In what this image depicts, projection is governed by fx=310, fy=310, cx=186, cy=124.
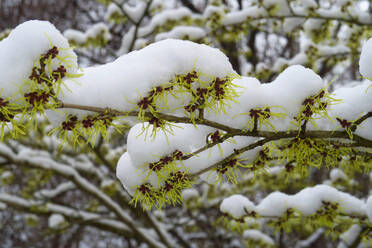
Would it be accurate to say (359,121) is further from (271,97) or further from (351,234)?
(351,234)

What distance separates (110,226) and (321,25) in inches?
158

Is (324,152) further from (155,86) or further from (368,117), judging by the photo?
(155,86)

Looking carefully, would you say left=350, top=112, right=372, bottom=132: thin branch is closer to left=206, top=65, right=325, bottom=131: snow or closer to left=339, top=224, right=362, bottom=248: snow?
left=206, top=65, right=325, bottom=131: snow

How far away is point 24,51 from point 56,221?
3957 millimetres

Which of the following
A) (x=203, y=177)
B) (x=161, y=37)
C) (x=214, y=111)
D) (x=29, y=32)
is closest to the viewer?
(x=29, y=32)

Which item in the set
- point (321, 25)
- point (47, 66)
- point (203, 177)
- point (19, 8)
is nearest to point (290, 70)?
point (203, 177)

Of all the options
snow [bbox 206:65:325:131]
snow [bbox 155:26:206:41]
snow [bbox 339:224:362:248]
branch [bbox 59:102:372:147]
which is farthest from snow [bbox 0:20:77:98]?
snow [bbox 155:26:206:41]

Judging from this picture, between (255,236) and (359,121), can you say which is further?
(255,236)

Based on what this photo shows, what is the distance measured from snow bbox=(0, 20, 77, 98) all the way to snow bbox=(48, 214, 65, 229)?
3888mm

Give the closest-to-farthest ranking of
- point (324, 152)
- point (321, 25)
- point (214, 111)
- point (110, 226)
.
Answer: point (214, 111) < point (324, 152) < point (321, 25) < point (110, 226)

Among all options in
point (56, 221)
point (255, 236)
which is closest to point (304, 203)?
point (255, 236)

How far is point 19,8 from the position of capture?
7.49m

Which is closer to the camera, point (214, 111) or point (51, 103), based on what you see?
point (51, 103)

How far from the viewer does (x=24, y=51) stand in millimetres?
1042
